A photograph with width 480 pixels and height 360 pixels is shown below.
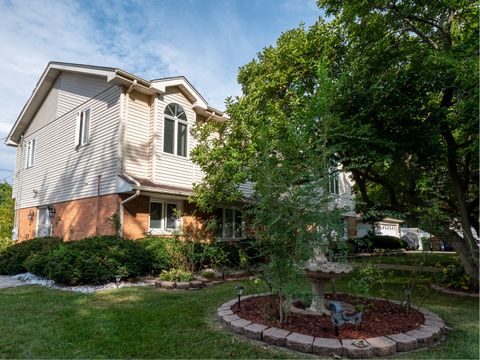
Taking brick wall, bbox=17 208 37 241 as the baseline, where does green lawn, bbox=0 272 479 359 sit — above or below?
below

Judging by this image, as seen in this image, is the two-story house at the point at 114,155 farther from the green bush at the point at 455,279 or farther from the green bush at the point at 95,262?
the green bush at the point at 455,279

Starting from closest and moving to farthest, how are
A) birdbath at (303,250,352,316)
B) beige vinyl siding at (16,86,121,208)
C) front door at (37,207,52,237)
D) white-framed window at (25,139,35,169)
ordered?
birdbath at (303,250,352,316) < beige vinyl siding at (16,86,121,208) < front door at (37,207,52,237) < white-framed window at (25,139,35,169)

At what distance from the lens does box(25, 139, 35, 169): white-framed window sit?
55.7 feet

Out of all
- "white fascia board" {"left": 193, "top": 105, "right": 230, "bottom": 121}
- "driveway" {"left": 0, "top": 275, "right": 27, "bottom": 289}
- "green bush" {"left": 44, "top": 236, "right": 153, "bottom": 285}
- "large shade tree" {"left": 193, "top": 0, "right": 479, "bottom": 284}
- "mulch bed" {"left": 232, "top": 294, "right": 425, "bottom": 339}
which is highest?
"white fascia board" {"left": 193, "top": 105, "right": 230, "bottom": 121}

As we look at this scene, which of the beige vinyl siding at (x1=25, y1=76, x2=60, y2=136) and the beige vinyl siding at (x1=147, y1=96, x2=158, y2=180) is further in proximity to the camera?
the beige vinyl siding at (x1=25, y1=76, x2=60, y2=136)

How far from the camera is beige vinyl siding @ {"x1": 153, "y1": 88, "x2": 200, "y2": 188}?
12.2m

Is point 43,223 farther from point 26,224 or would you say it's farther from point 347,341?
point 347,341

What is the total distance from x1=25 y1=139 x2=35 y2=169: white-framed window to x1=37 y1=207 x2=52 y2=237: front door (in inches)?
114


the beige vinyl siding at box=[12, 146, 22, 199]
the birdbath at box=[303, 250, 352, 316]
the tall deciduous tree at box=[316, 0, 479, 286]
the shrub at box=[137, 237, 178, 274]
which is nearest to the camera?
the birdbath at box=[303, 250, 352, 316]

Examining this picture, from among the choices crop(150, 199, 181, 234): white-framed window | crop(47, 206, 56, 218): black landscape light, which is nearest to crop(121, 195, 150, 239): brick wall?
crop(150, 199, 181, 234): white-framed window

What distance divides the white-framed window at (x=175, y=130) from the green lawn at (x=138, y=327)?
261 inches

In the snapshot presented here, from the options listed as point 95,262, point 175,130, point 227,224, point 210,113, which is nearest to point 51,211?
point 175,130

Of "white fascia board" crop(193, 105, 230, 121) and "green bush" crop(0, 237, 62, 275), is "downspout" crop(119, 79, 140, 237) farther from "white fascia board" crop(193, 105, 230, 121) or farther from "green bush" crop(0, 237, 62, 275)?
"white fascia board" crop(193, 105, 230, 121)

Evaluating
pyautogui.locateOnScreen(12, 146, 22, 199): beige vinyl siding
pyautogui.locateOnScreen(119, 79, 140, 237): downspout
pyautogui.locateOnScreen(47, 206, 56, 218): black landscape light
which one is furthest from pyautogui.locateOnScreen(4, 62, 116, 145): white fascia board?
pyautogui.locateOnScreen(47, 206, 56, 218): black landscape light
